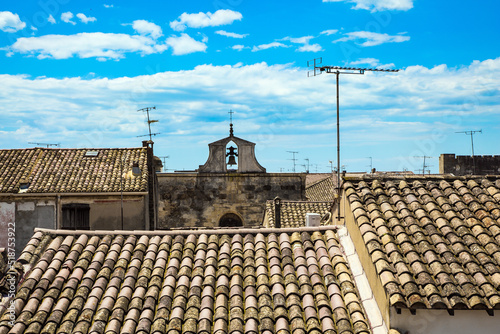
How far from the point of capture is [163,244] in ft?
28.1

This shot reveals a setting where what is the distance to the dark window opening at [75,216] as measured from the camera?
20.4 metres

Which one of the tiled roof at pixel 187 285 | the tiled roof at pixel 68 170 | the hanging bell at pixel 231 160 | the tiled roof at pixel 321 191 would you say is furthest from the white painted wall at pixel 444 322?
the tiled roof at pixel 321 191

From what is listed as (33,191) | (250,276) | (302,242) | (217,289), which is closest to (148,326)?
(217,289)

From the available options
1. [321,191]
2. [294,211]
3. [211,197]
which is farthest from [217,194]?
[321,191]

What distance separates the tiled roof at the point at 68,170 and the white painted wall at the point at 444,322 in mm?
15178

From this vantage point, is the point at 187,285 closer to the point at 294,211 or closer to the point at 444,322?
the point at 444,322

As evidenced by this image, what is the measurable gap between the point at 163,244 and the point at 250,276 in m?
1.79

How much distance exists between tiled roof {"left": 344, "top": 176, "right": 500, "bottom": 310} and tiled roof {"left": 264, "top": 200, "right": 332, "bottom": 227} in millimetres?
15101

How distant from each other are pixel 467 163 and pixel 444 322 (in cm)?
3594

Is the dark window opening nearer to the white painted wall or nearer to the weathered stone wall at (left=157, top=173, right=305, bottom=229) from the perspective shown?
the weathered stone wall at (left=157, top=173, right=305, bottom=229)

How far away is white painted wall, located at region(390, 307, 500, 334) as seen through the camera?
19.9ft

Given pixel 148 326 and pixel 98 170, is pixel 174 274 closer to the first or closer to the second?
pixel 148 326

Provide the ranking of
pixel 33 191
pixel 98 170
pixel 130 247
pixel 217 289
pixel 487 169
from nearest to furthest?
pixel 217 289
pixel 130 247
pixel 33 191
pixel 98 170
pixel 487 169

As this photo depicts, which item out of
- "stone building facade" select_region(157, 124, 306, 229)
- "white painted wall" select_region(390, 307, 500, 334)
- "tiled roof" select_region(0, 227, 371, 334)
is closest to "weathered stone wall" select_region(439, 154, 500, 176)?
"stone building facade" select_region(157, 124, 306, 229)
